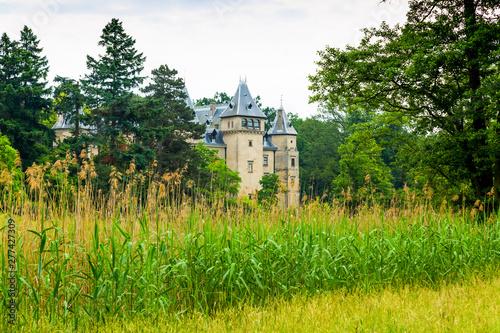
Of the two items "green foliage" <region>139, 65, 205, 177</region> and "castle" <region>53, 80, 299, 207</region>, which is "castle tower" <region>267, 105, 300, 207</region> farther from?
"green foliage" <region>139, 65, 205, 177</region>

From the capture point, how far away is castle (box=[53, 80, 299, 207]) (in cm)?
5606

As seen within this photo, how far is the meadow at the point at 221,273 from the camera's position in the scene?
4387 mm

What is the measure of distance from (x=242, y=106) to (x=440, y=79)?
140ft

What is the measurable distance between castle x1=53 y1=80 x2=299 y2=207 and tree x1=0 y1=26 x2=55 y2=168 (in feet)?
66.8

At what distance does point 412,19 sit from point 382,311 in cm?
1283

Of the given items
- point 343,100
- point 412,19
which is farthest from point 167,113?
point 412,19

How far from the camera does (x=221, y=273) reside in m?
5.07

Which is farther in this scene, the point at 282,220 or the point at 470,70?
the point at 470,70

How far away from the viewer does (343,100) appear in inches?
693

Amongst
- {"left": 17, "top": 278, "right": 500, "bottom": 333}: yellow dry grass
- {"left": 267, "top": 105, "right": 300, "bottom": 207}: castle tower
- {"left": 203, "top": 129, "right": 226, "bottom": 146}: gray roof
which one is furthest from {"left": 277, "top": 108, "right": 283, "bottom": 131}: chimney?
{"left": 17, "top": 278, "right": 500, "bottom": 333}: yellow dry grass

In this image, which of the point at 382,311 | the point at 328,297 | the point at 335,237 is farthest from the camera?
the point at 335,237

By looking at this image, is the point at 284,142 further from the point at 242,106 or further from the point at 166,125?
the point at 166,125

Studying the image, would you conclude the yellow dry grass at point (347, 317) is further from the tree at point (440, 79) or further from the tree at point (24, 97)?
the tree at point (24, 97)

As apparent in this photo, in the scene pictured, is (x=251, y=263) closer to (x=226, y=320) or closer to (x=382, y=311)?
(x=226, y=320)
